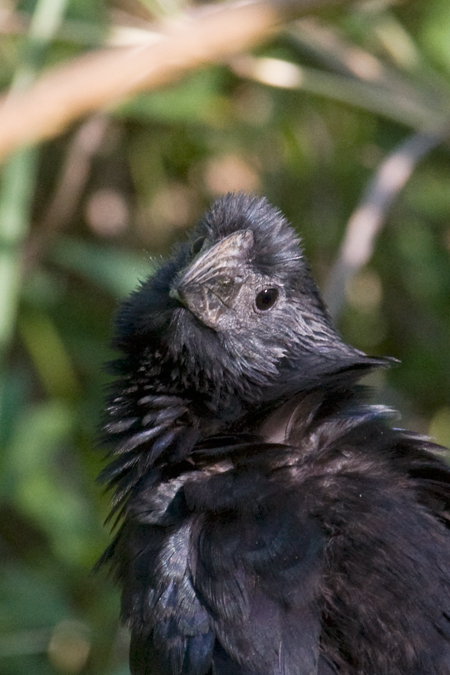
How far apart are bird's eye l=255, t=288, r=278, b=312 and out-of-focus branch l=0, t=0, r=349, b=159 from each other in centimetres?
96

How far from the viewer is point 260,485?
1.92 meters

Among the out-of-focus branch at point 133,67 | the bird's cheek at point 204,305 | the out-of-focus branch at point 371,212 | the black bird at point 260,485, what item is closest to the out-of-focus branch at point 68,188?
the out-of-focus branch at point 133,67

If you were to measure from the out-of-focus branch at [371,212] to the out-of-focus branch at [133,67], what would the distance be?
79 cm

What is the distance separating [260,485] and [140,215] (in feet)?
10.1

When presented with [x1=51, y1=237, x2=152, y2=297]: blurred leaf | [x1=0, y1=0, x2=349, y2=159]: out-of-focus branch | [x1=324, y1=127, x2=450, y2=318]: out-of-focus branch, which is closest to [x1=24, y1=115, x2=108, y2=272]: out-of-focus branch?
[x1=51, y1=237, x2=152, y2=297]: blurred leaf

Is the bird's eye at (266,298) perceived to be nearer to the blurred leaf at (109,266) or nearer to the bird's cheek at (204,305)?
the bird's cheek at (204,305)

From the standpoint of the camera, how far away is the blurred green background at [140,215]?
3379 mm

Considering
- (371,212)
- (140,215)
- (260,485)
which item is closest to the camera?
(260,485)

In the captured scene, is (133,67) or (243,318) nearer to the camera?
(243,318)

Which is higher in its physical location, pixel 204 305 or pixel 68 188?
pixel 68 188

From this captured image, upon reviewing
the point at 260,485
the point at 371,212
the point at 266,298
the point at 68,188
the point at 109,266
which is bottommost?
the point at 260,485

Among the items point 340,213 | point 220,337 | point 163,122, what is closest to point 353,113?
point 340,213

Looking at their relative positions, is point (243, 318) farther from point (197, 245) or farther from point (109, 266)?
point (109, 266)

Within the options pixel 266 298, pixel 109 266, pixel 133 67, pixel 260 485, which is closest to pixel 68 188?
pixel 109 266
